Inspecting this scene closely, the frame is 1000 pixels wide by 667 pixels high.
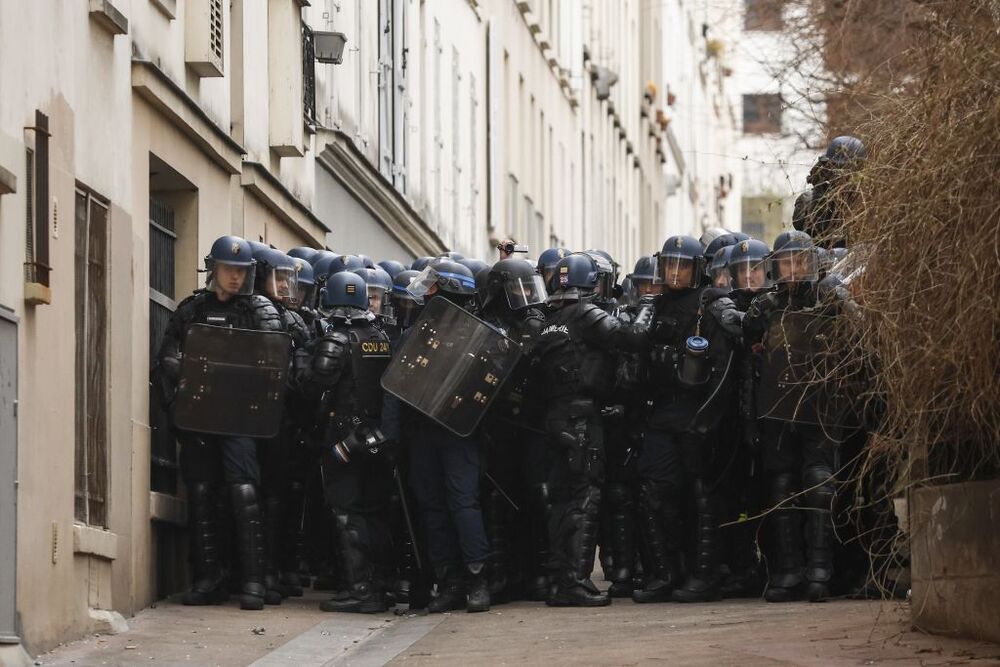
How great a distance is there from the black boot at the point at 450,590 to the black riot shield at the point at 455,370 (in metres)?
0.92

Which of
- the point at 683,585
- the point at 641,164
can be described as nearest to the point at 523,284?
the point at 683,585

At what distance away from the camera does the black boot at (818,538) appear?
13.2m

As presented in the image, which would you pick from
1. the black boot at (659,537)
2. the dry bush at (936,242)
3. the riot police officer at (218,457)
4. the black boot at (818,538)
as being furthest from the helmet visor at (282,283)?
the dry bush at (936,242)

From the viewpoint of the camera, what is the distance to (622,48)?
168 feet

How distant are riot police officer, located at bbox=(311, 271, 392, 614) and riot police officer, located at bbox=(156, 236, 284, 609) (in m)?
0.41

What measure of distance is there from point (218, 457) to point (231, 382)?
485mm

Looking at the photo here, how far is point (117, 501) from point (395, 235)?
42.8 ft

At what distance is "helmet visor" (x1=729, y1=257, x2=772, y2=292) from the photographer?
13859mm

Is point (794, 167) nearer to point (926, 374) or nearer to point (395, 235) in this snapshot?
point (395, 235)

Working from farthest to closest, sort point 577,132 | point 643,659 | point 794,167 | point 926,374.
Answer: point 577,132, point 794,167, point 643,659, point 926,374

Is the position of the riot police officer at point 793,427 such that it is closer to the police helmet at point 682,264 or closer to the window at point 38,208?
the police helmet at point 682,264

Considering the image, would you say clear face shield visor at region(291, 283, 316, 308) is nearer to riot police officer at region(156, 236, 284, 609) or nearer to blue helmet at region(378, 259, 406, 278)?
blue helmet at region(378, 259, 406, 278)

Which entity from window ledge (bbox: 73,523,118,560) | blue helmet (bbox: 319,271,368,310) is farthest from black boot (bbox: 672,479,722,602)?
window ledge (bbox: 73,523,118,560)

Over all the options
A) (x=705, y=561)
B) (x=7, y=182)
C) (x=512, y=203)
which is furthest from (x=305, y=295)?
(x=512, y=203)
